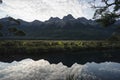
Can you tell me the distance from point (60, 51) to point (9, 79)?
135 feet

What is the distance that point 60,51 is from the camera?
215 feet

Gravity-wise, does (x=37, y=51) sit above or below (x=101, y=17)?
below

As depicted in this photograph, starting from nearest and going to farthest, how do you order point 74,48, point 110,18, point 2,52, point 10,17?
point 110,18 → point 10,17 → point 2,52 → point 74,48

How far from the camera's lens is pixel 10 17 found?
44.6 meters

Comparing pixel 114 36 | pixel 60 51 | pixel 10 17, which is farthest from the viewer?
pixel 60 51

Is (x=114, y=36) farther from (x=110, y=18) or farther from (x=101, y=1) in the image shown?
(x=101, y=1)

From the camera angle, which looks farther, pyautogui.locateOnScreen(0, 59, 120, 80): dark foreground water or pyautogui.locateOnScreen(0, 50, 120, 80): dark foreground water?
pyautogui.locateOnScreen(0, 50, 120, 80): dark foreground water

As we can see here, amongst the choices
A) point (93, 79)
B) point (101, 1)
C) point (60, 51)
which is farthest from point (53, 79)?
point (60, 51)

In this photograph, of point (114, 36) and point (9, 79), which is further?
point (9, 79)

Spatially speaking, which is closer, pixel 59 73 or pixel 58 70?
pixel 59 73

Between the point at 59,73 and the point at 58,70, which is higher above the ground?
the point at 59,73

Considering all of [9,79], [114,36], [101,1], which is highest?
[101,1]

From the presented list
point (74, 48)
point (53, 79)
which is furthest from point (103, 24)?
point (74, 48)

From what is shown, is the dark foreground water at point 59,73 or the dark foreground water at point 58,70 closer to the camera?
the dark foreground water at point 59,73
